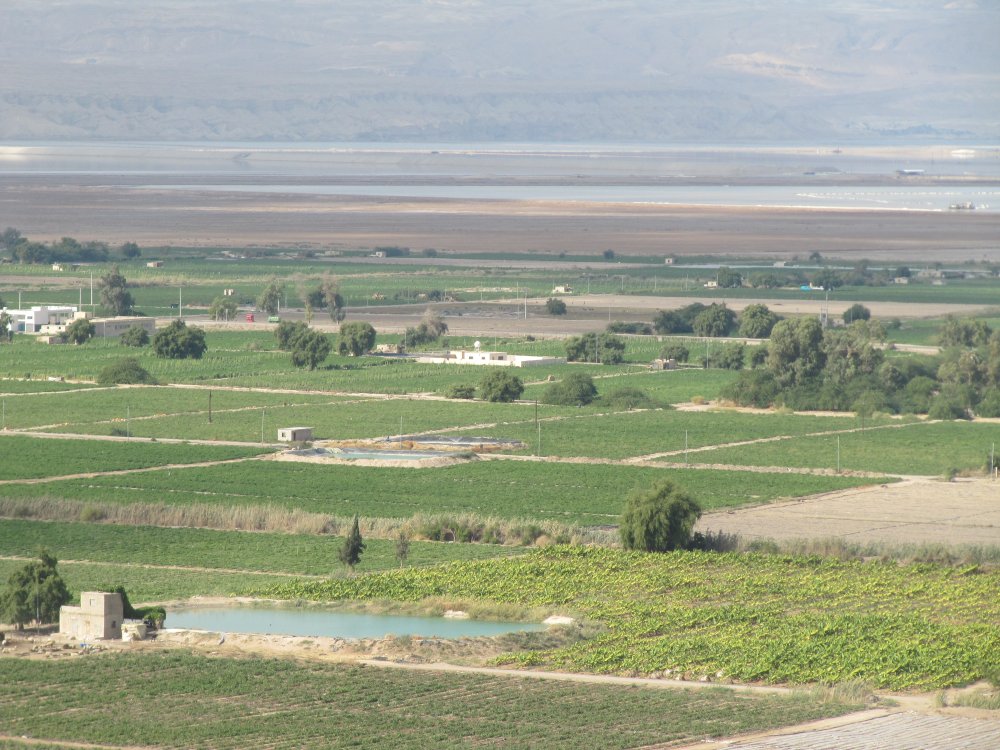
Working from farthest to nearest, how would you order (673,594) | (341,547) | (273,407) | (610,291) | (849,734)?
1. (610,291)
2. (273,407)
3. (341,547)
4. (673,594)
5. (849,734)

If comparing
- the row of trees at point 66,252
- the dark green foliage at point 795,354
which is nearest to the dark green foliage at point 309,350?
the dark green foliage at point 795,354

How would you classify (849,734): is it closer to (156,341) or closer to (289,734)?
(289,734)

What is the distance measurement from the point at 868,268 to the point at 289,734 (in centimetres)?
9690

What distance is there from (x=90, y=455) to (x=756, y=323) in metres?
37.4

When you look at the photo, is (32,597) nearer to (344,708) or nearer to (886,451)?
(344,708)

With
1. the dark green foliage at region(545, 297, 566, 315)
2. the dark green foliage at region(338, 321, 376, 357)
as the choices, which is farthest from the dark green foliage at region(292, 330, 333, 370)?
the dark green foliage at region(545, 297, 566, 315)

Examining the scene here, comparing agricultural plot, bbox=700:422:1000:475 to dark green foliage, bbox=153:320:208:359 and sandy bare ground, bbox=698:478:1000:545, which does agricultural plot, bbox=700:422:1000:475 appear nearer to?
sandy bare ground, bbox=698:478:1000:545

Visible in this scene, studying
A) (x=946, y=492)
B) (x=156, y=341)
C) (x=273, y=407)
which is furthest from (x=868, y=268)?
(x=946, y=492)

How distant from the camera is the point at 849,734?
2512 cm

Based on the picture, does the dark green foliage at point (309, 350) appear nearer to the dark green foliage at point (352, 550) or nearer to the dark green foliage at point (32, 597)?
the dark green foliage at point (352, 550)

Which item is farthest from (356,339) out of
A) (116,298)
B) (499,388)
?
(116,298)

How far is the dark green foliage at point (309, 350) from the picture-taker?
75188 millimetres

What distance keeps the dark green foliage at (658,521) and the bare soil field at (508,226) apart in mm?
91687

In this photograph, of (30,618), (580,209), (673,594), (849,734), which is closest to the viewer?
(849,734)
